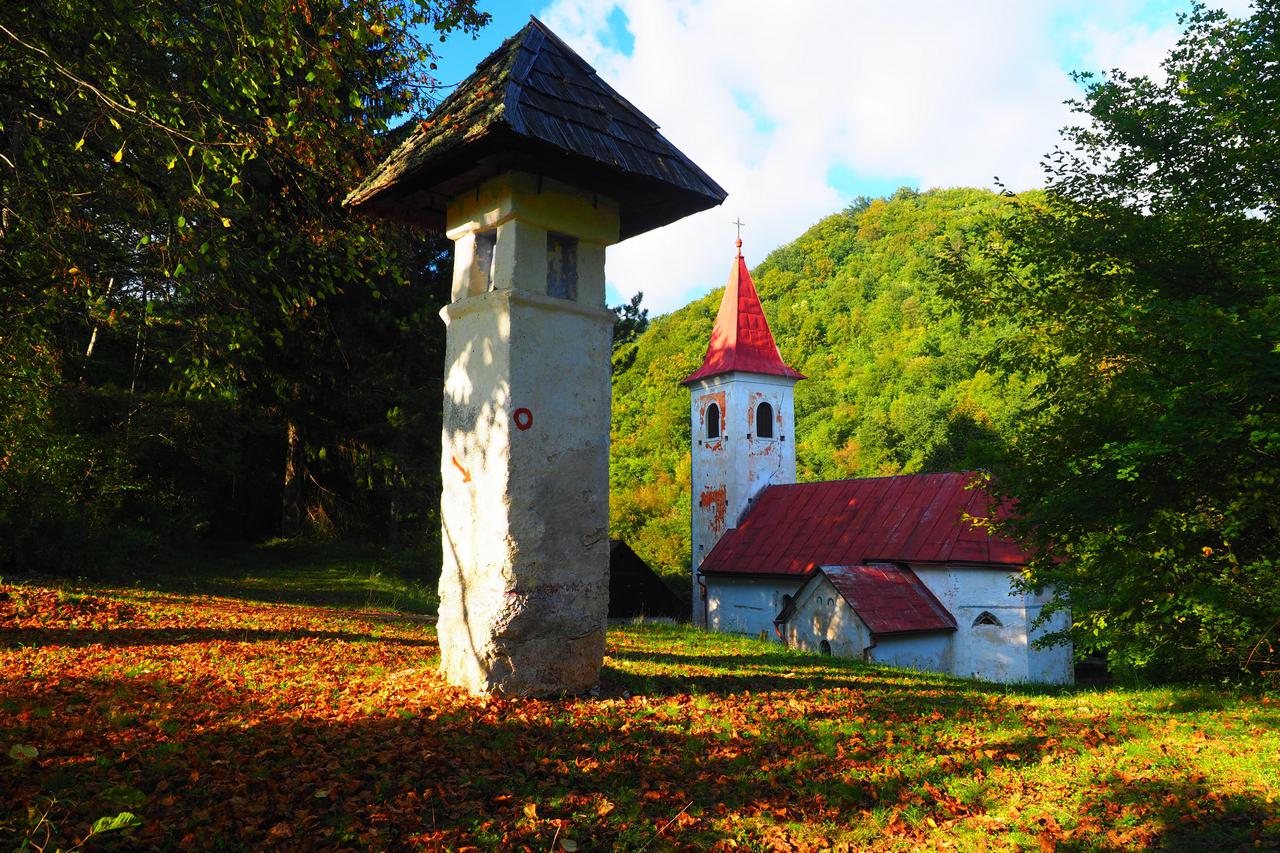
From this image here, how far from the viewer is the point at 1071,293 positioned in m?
11.2

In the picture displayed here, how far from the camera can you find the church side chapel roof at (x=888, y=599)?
1850 cm

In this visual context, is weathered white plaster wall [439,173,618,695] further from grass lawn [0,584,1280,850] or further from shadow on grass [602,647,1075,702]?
shadow on grass [602,647,1075,702]

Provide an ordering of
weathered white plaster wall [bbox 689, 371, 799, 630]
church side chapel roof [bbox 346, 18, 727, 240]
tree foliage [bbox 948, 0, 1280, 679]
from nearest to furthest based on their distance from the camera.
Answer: church side chapel roof [bbox 346, 18, 727, 240] → tree foliage [bbox 948, 0, 1280, 679] → weathered white plaster wall [bbox 689, 371, 799, 630]

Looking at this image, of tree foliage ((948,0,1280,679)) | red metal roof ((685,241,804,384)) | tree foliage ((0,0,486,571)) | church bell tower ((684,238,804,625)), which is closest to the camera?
tree foliage ((0,0,486,571))

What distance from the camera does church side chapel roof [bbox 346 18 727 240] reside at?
5.43 meters

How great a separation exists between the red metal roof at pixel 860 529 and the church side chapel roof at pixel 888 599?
0.88 metres

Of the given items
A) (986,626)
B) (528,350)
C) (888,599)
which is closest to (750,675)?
(528,350)

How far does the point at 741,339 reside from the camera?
3042 cm

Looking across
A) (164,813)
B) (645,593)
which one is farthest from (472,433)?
(645,593)

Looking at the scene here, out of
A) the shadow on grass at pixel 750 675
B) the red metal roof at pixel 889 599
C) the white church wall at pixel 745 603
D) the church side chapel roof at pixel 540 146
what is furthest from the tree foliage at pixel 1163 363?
the white church wall at pixel 745 603

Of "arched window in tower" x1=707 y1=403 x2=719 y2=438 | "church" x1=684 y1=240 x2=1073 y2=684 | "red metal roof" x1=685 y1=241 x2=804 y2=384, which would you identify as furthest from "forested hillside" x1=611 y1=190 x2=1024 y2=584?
"arched window in tower" x1=707 y1=403 x2=719 y2=438

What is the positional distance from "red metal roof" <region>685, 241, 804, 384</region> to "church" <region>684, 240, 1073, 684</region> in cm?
5

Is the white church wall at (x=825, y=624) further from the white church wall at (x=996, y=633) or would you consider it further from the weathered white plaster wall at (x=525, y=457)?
the weathered white plaster wall at (x=525, y=457)

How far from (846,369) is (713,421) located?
64.9ft
